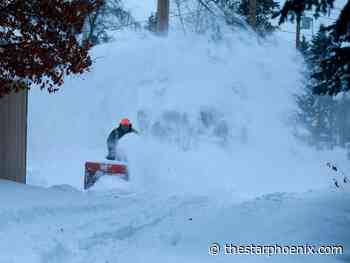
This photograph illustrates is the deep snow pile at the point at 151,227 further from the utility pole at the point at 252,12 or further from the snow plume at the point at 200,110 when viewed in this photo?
the utility pole at the point at 252,12

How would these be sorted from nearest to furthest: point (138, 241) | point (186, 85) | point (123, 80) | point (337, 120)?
point (138, 241), point (186, 85), point (123, 80), point (337, 120)

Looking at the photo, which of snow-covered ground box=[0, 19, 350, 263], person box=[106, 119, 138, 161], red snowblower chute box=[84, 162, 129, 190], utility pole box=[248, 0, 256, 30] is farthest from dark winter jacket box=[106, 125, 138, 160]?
utility pole box=[248, 0, 256, 30]

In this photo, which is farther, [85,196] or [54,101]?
[54,101]

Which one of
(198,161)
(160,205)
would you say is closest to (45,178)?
(198,161)

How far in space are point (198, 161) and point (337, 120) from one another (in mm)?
25667

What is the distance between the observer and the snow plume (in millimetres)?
14359

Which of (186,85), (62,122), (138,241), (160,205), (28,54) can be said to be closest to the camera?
(138,241)

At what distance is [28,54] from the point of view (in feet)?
24.7

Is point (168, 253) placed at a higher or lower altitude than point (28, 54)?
lower

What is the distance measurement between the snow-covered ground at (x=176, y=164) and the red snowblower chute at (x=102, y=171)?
198mm

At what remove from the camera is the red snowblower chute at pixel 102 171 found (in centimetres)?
1045

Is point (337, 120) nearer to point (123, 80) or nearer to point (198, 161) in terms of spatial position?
point (123, 80)

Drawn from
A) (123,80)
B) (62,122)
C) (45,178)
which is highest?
(123,80)

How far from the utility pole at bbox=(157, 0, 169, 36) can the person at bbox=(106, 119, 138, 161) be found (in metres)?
5.85
